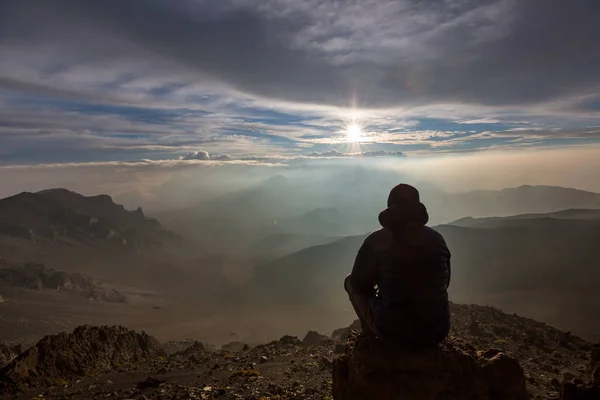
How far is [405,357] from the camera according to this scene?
5.50 meters

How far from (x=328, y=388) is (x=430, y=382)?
6.99 metres

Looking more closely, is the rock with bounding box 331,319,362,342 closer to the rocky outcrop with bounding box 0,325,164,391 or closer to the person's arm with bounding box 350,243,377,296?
the rocky outcrop with bounding box 0,325,164,391

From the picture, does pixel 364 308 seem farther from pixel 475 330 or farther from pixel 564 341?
pixel 564 341

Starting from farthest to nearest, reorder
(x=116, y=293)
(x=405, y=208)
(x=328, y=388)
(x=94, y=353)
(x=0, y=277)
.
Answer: (x=116, y=293) → (x=0, y=277) → (x=94, y=353) → (x=328, y=388) → (x=405, y=208)

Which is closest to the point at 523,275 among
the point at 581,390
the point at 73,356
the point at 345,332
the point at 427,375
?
the point at 345,332

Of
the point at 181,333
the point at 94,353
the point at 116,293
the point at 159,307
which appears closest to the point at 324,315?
the point at 181,333

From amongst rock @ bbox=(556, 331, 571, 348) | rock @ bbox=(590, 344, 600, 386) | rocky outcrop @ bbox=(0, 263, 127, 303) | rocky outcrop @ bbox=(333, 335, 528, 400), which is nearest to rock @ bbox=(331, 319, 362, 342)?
rock @ bbox=(556, 331, 571, 348)

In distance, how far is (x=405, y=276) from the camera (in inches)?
195

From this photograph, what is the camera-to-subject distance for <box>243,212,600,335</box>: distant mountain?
65.8 m

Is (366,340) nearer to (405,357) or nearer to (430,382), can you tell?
(405,357)

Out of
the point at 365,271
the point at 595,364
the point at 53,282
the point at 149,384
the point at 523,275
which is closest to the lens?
the point at 365,271

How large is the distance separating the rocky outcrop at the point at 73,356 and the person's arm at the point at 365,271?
1547 centimetres

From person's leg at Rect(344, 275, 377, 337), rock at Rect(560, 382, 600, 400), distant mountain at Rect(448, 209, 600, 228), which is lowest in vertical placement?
distant mountain at Rect(448, 209, 600, 228)

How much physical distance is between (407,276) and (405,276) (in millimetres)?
26
